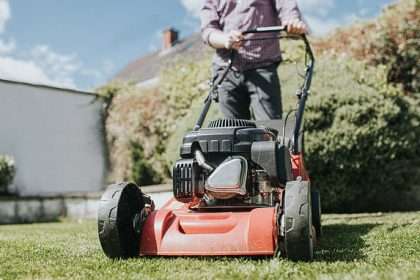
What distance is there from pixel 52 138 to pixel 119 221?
28.7 ft

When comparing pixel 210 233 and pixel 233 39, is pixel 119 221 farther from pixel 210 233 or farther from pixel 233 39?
pixel 233 39

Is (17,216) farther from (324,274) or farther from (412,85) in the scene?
(324,274)

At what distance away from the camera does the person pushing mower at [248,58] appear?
381cm

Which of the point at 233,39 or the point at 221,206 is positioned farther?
the point at 233,39

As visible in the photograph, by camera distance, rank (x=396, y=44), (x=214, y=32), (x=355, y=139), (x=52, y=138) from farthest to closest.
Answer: (x=52, y=138) < (x=396, y=44) < (x=355, y=139) < (x=214, y=32)

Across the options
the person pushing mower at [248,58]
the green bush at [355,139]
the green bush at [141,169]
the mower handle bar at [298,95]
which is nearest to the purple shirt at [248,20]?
the person pushing mower at [248,58]

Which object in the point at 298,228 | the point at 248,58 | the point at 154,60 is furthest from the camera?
the point at 154,60

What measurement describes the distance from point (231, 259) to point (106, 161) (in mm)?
9031

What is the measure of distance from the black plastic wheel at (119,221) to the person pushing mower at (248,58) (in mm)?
1184

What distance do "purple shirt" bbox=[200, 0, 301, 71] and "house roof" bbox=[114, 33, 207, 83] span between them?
11.5 metres

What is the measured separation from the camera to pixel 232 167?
2.71 meters

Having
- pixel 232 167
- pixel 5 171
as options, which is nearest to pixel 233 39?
pixel 232 167

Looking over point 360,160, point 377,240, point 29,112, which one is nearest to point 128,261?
point 377,240

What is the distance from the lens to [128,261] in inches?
107
